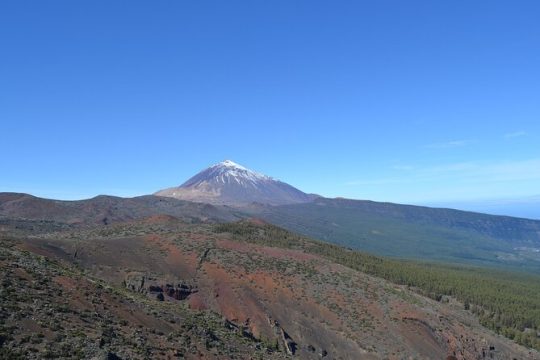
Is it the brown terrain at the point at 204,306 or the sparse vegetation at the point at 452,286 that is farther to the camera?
the sparse vegetation at the point at 452,286

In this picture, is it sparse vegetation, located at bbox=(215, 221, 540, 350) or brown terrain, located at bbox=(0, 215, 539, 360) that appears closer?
brown terrain, located at bbox=(0, 215, 539, 360)

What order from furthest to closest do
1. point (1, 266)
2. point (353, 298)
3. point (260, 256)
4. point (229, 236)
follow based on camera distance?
point (229, 236) → point (260, 256) → point (353, 298) → point (1, 266)

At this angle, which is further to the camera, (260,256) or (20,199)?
(20,199)

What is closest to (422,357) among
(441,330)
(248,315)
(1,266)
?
(441,330)

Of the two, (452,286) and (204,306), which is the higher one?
(204,306)

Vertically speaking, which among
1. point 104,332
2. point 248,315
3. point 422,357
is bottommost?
point 422,357

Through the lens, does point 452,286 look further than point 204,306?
Yes

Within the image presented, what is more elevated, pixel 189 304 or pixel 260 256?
pixel 260 256

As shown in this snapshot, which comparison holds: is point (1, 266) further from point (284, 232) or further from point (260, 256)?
point (284, 232)
